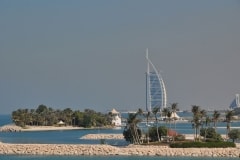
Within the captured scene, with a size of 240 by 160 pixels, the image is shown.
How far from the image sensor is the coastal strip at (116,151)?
2403 inches

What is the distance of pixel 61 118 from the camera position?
511 ft

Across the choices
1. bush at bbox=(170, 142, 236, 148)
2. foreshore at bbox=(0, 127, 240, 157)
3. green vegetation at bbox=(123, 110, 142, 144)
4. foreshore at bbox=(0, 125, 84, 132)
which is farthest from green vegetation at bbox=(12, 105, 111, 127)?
bush at bbox=(170, 142, 236, 148)

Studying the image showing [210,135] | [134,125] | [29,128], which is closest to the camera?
[134,125]

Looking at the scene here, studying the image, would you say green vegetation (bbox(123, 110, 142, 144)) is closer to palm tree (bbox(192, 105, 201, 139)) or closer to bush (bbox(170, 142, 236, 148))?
palm tree (bbox(192, 105, 201, 139))

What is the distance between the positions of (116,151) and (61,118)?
9404 cm

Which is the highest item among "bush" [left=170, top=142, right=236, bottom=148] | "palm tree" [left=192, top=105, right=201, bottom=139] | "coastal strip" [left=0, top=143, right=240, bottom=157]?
"palm tree" [left=192, top=105, right=201, bottom=139]

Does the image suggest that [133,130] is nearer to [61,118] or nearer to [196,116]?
[196,116]

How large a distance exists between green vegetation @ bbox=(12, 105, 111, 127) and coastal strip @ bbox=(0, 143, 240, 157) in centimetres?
8161

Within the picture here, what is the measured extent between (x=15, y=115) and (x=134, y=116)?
258ft

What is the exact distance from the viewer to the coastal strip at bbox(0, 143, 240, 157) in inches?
2403

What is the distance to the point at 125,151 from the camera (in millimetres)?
62844

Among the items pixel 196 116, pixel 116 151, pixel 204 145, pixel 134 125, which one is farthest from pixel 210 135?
pixel 116 151

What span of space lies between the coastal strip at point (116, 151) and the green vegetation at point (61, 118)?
268ft

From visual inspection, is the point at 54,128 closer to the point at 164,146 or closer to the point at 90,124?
the point at 90,124
